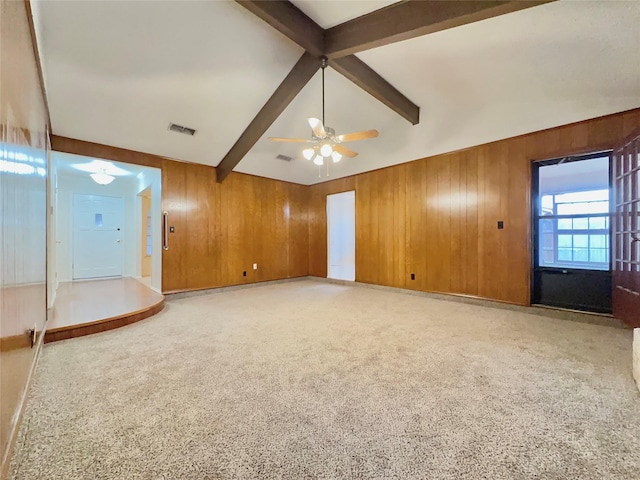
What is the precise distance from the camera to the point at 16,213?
5.34 feet

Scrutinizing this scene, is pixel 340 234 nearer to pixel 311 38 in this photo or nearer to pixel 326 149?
pixel 326 149

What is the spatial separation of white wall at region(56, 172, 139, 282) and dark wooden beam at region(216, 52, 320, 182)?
330 cm

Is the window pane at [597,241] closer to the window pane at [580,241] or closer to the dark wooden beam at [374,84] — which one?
the window pane at [580,241]

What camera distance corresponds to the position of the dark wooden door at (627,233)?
2.80 m

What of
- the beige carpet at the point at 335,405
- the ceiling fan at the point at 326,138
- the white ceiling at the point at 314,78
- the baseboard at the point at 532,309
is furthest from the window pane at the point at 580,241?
the ceiling fan at the point at 326,138

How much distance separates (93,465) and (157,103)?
393 centimetres

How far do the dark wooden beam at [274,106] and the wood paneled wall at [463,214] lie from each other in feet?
8.36

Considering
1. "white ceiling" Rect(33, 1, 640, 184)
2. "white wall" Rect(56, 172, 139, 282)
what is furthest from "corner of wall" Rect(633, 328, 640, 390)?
"white wall" Rect(56, 172, 139, 282)

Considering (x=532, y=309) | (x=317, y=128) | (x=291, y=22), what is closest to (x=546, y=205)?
(x=532, y=309)

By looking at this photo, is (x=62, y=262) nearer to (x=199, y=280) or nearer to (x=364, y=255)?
(x=199, y=280)

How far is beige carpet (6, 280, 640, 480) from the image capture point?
1.25 m

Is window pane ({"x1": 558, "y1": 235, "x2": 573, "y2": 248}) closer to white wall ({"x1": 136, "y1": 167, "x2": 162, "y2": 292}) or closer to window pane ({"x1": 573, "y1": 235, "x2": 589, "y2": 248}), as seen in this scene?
window pane ({"x1": 573, "y1": 235, "x2": 589, "y2": 248})

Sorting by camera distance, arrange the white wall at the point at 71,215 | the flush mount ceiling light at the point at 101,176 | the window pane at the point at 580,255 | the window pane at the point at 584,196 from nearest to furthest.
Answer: the window pane at the point at 584,196, the window pane at the point at 580,255, the flush mount ceiling light at the point at 101,176, the white wall at the point at 71,215

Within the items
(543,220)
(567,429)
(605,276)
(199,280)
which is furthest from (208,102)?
(605,276)
